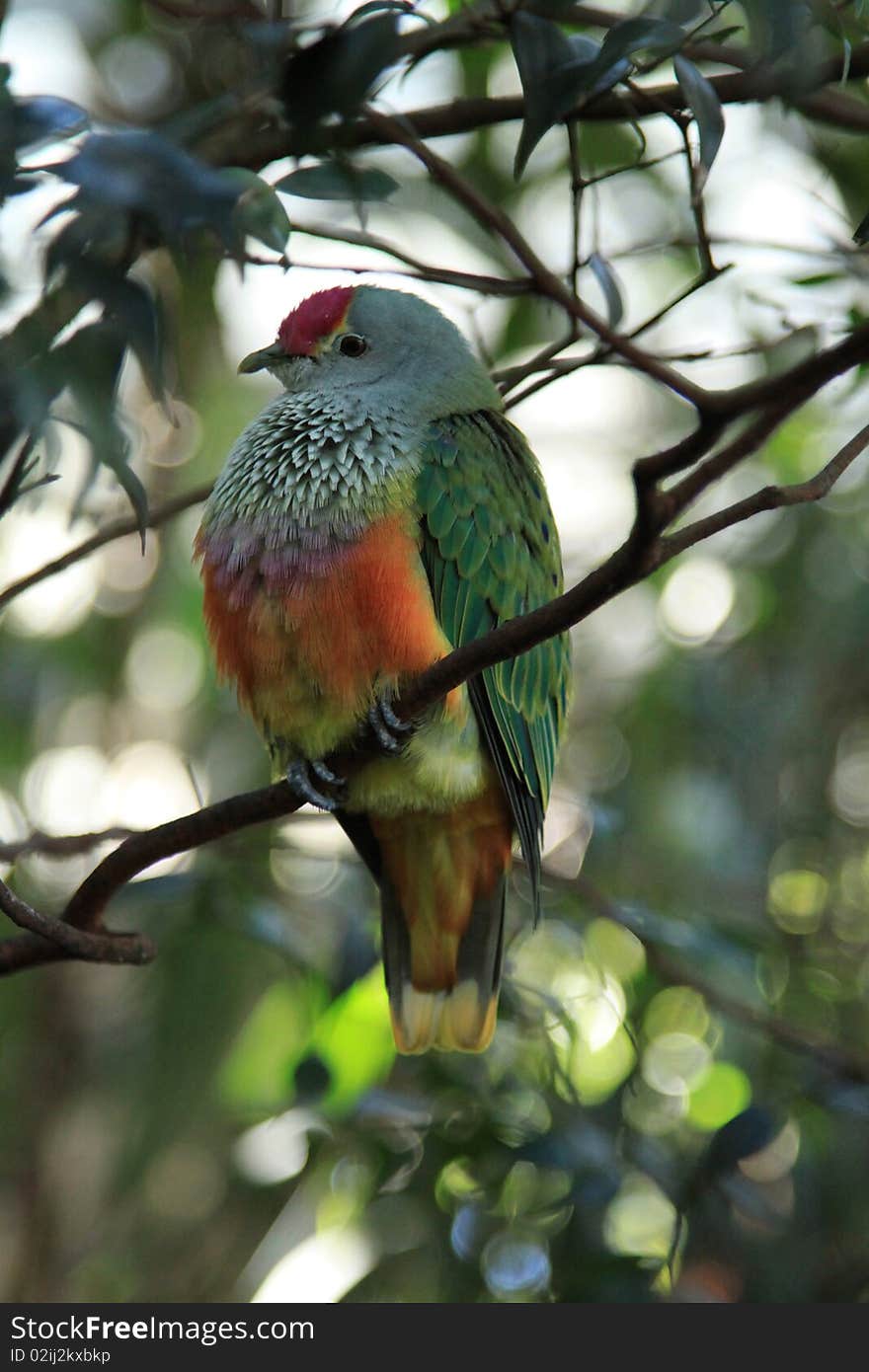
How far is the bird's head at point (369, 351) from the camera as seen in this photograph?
306 cm

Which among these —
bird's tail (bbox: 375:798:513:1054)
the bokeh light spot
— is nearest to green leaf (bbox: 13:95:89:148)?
bird's tail (bbox: 375:798:513:1054)

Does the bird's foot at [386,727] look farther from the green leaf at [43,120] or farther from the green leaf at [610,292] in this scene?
the green leaf at [43,120]

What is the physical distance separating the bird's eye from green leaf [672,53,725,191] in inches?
51.2

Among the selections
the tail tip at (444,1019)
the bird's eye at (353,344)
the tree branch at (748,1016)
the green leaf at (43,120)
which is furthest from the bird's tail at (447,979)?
the green leaf at (43,120)

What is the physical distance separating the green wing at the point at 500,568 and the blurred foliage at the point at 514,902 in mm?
392

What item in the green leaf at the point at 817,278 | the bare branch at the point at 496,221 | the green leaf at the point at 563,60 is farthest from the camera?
the green leaf at the point at 817,278

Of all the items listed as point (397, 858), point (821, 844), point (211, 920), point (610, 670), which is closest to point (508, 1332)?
point (397, 858)

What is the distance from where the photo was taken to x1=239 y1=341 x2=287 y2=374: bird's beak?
313 centimetres

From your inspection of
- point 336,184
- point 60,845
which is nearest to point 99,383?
point 336,184

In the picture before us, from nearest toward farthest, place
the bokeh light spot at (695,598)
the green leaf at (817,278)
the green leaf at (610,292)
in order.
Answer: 1. the green leaf at (610,292)
2. the green leaf at (817,278)
3. the bokeh light spot at (695,598)

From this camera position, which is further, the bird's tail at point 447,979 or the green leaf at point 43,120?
the bird's tail at point 447,979

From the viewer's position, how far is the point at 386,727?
262 centimetres

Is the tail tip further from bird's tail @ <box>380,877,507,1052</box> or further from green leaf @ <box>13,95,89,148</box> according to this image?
green leaf @ <box>13,95,89,148</box>

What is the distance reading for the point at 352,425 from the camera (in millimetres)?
2832
